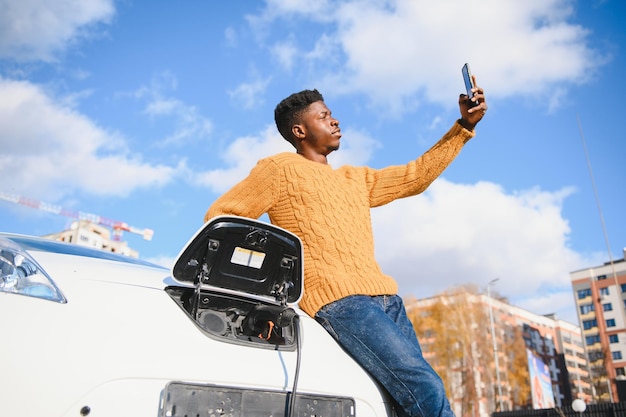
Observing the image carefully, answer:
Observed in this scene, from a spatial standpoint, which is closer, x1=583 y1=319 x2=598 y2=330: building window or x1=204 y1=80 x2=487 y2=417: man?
x1=204 y1=80 x2=487 y2=417: man

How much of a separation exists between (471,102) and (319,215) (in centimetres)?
96

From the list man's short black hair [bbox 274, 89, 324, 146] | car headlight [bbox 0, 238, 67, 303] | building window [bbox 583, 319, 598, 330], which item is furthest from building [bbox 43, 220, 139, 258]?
car headlight [bbox 0, 238, 67, 303]

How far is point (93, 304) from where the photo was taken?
1.43 meters

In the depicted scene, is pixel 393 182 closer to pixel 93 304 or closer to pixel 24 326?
pixel 93 304

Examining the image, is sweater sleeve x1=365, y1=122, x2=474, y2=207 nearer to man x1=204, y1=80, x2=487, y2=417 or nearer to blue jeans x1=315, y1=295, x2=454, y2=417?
man x1=204, y1=80, x2=487, y2=417

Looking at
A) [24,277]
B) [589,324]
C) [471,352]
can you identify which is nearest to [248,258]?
[24,277]

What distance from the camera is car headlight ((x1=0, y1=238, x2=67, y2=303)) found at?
1388 mm

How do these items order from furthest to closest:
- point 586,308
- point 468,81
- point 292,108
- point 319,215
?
point 586,308 → point 292,108 → point 468,81 → point 319,215

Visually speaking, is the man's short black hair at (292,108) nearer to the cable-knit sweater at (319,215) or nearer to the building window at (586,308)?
the cable-knit sweater at (319,215)

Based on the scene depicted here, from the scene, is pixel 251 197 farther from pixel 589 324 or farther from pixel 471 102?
pixel 589 324

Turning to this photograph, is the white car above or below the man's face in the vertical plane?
below

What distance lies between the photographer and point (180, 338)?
1492mm

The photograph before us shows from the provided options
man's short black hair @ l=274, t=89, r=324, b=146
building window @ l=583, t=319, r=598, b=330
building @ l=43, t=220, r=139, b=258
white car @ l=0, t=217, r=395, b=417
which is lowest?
white car @ l=0, t=217, r=395, b=417

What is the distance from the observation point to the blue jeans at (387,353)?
180cm
